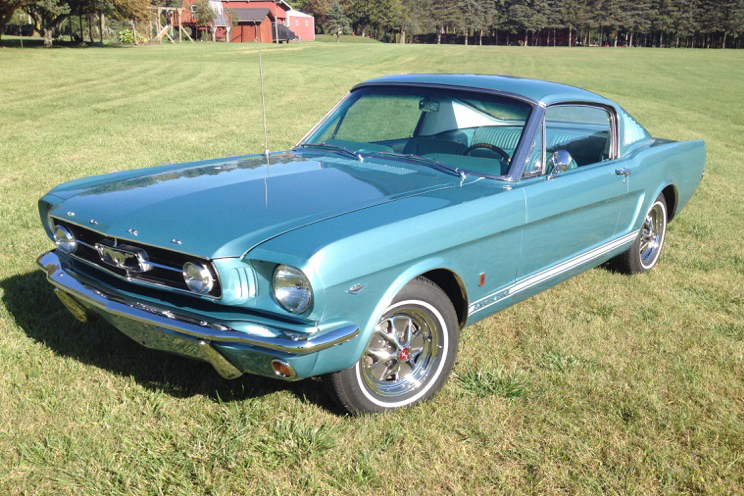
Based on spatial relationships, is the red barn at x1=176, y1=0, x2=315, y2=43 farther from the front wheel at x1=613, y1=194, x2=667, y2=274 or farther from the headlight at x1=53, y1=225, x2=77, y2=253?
Answer: the headlight at x1=53, y1=225, x2=77, y2=253

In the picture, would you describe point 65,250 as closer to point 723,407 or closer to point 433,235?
point 433,235

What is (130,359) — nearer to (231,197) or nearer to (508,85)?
(231,197)

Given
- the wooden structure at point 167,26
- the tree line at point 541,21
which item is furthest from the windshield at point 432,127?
the tree line at point 541,21

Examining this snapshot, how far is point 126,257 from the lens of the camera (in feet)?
9.41

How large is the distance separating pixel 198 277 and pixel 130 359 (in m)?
1.10

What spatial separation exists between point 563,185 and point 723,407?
4.55 ft

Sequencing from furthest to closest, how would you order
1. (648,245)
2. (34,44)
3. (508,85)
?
(34,44)
(648,245)
(508,85)

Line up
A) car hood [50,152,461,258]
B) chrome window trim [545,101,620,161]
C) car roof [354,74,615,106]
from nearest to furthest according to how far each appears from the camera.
Answer: car hood [50,152,461,258] < car roof [354,74,615,106] < chrome window trim [545,101,620,161]

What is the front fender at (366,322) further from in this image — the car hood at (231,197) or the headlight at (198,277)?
the headlight at (198,277)

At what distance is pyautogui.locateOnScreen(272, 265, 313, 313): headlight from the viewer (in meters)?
2.55

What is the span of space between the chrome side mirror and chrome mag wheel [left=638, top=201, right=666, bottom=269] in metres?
1.61

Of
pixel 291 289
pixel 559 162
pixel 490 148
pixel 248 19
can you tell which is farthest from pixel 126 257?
pixel 248 19

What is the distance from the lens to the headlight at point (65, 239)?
3.19 meters

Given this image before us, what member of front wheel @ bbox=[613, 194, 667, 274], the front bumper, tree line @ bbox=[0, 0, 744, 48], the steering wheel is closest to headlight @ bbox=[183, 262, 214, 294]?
the front bumper
